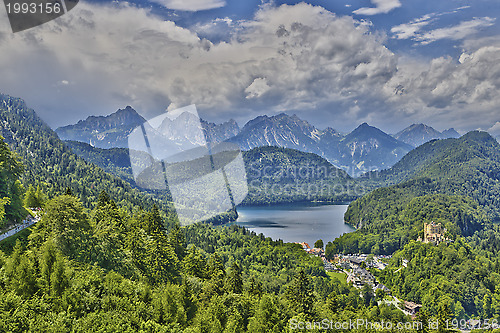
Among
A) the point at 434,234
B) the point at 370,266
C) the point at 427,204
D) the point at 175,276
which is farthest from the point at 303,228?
the point at 175,276

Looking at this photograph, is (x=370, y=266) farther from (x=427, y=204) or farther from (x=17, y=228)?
(x=17, y=228)

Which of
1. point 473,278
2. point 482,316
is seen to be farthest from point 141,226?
point 473,278

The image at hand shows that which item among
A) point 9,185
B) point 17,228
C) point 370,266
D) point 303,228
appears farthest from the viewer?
point 303,228

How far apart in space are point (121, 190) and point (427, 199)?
10403 centimetres

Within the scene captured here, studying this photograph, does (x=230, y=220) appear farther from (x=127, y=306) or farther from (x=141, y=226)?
(x=127, y=306)

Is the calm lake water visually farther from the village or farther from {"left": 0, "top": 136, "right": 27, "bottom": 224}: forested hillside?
{"left": 0, "top": 136, "right": 27, "bottom": 224}: forested hillside

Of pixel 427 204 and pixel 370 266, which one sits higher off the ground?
pixel 427 204

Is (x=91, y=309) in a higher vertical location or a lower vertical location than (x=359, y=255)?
higher

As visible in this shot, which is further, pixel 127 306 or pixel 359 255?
pixel 359 255

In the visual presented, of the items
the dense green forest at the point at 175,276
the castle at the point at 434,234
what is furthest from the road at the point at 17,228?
the castle at the point at 434,234

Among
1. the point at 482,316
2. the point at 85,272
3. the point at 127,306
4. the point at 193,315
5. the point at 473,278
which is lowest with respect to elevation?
the point at 482,316

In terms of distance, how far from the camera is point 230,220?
141 m

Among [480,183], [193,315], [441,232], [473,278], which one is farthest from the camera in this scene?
[480,183]

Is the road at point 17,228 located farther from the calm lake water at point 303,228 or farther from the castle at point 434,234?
the castle at point 434,234
